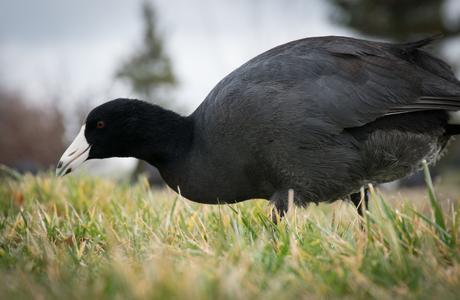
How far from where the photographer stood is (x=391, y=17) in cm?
1591

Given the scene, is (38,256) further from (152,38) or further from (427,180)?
(152,38)

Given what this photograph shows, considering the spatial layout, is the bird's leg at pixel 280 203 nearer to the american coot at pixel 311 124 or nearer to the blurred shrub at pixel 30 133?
the american coot at pixel 311 124

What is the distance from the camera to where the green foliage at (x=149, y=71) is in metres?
29.0

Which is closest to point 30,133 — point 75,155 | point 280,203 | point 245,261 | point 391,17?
point 391,17

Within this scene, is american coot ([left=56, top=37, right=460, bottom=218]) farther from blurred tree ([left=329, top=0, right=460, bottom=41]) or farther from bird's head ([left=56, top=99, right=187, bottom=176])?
blurred tree ([left=329, top=0, right=460, bottom=41])

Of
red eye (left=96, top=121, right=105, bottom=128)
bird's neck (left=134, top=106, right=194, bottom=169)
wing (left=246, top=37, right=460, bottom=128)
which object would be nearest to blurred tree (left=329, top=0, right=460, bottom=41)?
wing (left=246, top=37, right=460, bottom=128)

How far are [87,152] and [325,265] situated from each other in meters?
2.06

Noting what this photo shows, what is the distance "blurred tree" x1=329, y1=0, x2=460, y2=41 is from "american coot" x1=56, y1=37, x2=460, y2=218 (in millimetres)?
12858

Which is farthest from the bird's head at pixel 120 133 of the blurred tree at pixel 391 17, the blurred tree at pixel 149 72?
the blurred tree at pixel 149 72

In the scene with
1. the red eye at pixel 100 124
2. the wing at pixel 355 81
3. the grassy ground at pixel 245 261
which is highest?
the wing at pixel 355 81

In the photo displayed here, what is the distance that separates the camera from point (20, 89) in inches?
741

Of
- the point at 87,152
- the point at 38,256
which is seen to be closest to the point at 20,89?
the point at 87,152

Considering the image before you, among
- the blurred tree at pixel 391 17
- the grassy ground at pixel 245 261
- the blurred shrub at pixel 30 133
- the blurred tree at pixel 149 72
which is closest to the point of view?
the grassy ground at pixel 245 261

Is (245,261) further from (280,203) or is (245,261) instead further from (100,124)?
(100,124)
